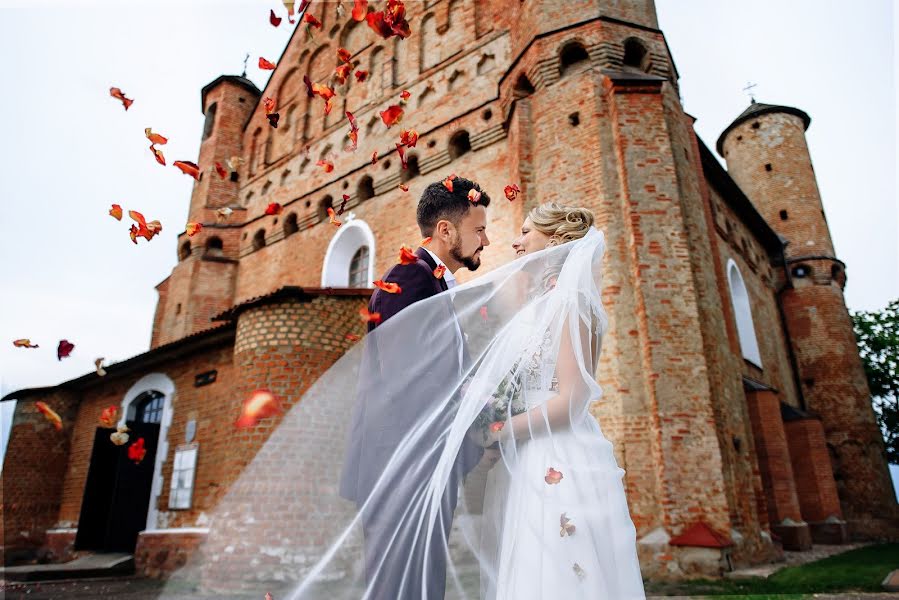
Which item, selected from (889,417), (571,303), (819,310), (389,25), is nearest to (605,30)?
(389,25)

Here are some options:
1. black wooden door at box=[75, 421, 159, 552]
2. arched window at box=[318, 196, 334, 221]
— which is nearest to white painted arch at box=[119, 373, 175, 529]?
black wooden door at box=[75, 421, 159, 552]

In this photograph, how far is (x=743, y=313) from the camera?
51.2 ft

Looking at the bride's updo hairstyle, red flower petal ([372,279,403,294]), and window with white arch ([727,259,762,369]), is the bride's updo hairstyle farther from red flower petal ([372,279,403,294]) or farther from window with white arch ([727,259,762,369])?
window with white arch ([727,259,762,369])

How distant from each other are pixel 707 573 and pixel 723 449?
1655 mm

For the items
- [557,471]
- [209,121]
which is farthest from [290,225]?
[557,471]

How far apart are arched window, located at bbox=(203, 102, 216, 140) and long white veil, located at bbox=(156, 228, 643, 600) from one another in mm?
18683

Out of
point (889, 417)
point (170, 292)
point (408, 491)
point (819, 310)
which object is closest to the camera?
point (408, 491)

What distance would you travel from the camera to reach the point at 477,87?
12.0 m

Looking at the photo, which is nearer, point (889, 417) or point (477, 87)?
point (477, 87)

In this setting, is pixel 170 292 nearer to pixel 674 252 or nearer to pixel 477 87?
pixel 477 87

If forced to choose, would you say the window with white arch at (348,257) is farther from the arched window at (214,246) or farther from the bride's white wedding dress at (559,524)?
the bride's white wedding dress at (559,524)

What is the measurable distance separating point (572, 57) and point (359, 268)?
6.82m

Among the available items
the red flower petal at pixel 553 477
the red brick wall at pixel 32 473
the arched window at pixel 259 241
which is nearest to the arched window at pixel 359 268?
the arched window at pixel 259 241

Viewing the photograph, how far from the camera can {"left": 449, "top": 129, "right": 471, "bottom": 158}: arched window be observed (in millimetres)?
11914
